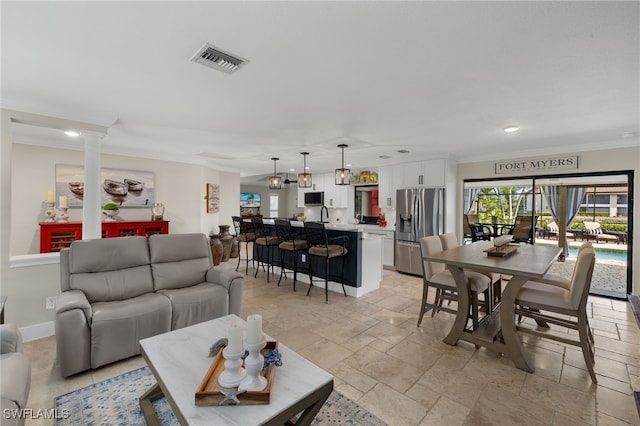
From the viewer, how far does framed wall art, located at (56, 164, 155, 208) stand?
15.5 ft

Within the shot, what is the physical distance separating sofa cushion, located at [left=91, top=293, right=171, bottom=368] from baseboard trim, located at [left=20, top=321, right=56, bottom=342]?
0.99 m

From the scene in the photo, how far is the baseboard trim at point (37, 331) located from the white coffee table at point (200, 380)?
2.01m

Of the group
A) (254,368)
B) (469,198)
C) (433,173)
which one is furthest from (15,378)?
(469,198)

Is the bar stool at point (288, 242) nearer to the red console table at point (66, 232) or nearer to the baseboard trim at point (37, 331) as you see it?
the red console table at point (66, 232)

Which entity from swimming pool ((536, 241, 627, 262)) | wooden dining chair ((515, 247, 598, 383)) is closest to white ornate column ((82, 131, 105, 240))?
wooden dining chair ((515, 247, 598, 383))

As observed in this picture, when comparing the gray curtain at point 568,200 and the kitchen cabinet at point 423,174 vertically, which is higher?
the kitchen cabinet at point 423,174

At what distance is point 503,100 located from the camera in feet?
8.84

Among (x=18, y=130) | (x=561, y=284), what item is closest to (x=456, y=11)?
(x=561, y=284)

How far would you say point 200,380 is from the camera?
1.53m

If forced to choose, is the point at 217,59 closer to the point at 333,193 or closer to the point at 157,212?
the point at 157,212

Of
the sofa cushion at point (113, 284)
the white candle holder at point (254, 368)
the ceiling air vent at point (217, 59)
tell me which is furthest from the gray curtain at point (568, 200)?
the sofa cushion at point (113, 284)

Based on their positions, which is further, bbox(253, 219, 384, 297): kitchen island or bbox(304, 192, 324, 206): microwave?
bbox(304, 192, 324, 206): microwave

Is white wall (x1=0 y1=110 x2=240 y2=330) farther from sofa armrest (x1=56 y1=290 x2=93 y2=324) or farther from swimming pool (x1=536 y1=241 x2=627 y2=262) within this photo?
swimming pool (x1=536 y1=241 x2=627 y2=262)

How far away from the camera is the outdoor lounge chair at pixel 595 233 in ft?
14.9
